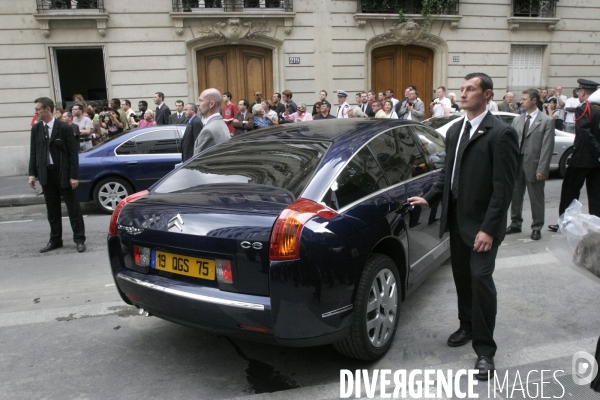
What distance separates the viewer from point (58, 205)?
6.52m

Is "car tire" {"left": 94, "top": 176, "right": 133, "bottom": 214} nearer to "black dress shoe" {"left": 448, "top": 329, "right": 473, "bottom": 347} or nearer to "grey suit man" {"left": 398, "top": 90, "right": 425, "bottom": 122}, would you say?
"grey suit man" {"left": 398, "top": 90, "right": 425, "bottom": 122}

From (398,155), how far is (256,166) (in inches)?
48.6

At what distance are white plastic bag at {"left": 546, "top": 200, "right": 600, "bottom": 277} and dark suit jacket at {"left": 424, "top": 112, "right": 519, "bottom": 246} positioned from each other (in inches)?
23.6

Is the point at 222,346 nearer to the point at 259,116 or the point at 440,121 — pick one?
the point at 440,121

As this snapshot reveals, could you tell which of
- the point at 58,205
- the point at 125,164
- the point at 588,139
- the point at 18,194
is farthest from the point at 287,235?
the point at 18,194

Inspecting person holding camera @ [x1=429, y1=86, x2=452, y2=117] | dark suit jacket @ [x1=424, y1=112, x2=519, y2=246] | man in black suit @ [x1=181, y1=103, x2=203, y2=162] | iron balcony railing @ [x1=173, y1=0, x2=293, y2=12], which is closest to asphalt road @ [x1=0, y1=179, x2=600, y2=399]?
dark suit jacket @ [x1=424, y1=112, x2=519, y2=246]

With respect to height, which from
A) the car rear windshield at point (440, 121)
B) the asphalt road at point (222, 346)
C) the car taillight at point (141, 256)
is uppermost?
the car rear windshield at point (440, 121)

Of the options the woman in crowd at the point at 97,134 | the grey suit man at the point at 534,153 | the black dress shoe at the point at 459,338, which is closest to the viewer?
the black dress shoe at the point at 459,338

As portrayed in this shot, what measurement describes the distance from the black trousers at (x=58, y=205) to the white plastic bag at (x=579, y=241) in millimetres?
5772

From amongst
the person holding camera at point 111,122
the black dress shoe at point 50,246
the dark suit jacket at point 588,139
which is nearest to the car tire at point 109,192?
the black dress shoe at point 50,246

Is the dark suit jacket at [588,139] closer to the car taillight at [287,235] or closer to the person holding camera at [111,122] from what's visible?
the car taillight at [287,235]

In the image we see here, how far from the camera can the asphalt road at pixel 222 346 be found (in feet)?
10.4

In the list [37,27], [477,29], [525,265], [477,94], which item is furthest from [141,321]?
[477,29]

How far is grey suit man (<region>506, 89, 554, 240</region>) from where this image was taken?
6152 mm
